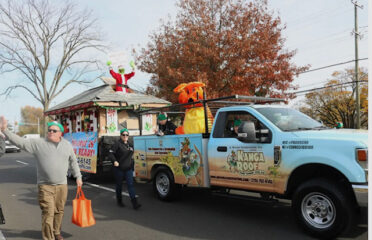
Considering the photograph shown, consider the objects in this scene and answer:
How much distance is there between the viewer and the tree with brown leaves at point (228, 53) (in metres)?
14.4

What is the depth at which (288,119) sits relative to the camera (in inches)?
217

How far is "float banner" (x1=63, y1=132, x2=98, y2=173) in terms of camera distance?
33.5 ft

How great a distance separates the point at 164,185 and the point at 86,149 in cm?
434

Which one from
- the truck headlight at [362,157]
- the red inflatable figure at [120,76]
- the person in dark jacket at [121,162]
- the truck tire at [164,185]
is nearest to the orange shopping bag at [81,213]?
the person in dark jacket at [121,162]

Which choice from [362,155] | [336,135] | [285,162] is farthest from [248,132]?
[362,155]

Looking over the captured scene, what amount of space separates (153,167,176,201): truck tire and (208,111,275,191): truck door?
132cm

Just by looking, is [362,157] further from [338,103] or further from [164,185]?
[338,103]

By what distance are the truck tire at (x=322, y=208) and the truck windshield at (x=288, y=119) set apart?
1001 mm

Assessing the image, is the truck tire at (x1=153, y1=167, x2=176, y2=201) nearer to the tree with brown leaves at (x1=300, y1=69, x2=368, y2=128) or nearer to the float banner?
the float banner

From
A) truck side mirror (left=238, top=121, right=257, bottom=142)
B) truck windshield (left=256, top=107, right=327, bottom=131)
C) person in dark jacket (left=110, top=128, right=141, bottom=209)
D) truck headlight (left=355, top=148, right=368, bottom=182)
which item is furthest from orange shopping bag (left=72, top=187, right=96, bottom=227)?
truck headlight (left=355, top=148, right=368, bottom=182)

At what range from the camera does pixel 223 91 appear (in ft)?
50.5

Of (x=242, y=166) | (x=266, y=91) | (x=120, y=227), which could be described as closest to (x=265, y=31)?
(x=266, y=91)

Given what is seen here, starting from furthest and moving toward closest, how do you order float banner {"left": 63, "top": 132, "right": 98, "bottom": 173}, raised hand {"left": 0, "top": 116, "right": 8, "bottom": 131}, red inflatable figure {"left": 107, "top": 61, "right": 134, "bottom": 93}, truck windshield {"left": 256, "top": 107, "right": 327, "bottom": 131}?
red inflatable figure {"left": 107, "top": 61, "right": 134, "bottom": 93}
float banner {"left": 63, "top": 132, "right": 98, "bottom": 173}
truck windshield {"left": 256, "top": 107, "right": 327, "bottom": 131}
raised hand {"left": 0, "top": 116, "right": 8, "bottom": 131}

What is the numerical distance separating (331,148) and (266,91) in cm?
1136
